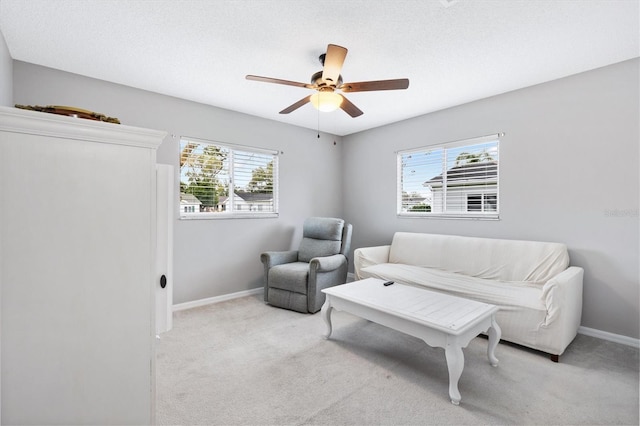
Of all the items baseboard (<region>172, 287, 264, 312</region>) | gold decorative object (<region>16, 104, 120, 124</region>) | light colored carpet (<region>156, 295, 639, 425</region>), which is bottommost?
light colored carpet (<region>156, 295, 639, 425</region>)

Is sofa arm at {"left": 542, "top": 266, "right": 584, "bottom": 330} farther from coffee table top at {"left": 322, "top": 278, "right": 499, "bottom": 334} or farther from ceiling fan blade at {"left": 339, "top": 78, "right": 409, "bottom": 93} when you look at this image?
ceiling fan blade at {"left": 339, "top": 78, "right": 409, "bottom": 93}

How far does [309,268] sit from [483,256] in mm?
1922

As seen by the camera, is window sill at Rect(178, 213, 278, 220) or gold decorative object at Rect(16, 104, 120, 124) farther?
window sill at Rect(178, 213, 278, 220)

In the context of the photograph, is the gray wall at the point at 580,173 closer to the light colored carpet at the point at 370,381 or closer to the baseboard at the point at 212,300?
the light colored carpet at the point at 370,381

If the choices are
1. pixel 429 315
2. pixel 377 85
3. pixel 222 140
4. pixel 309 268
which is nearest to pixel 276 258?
pixel 309 268

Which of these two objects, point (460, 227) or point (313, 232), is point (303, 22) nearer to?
point (313, 232)

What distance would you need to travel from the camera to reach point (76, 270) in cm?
Result: 105

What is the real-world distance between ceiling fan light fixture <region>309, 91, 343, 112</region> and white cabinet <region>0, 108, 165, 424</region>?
5.11ft

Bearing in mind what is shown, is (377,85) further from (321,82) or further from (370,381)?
(370,381)

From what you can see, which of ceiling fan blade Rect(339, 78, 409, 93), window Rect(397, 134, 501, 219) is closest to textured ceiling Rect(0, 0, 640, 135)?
ceiling fan blade Rect(339, 78, 409, 93)

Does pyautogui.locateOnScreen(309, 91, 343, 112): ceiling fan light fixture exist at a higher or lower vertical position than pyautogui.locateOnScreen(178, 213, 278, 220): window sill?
higher

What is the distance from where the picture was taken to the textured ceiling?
75.5 inches

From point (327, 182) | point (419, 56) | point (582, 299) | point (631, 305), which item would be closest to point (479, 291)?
point (582, 299)

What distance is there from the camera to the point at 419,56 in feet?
8.18
